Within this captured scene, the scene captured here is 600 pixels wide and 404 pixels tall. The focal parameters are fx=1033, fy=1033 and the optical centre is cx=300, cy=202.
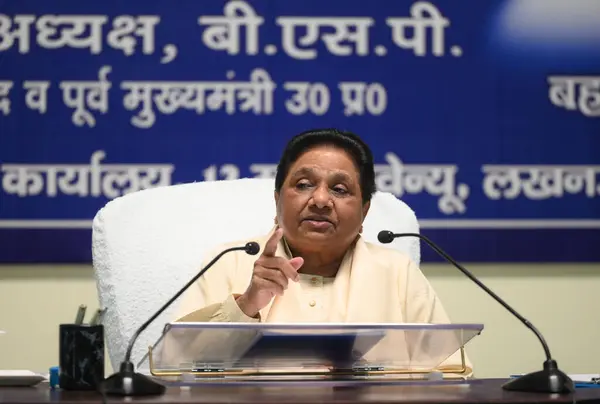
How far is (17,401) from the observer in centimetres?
161

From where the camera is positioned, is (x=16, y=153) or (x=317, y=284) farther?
(x=16, y=153)

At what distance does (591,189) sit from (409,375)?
1.68m

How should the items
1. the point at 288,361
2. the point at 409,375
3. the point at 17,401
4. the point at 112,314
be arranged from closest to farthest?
1. the point at 17,401
2. the point at 288,361
3. the point at 409,375
4. the point at 112,314

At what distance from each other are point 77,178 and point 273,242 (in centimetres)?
147

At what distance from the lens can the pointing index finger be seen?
2150 mm

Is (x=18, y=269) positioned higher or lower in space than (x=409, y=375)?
higher

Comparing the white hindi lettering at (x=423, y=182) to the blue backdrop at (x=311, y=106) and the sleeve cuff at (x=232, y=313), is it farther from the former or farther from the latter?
the sleeve cuff at (x=232, y=313)

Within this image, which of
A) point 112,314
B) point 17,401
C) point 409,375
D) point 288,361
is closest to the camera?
point 17,401

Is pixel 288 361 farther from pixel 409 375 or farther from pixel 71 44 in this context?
→ pixel 71 44

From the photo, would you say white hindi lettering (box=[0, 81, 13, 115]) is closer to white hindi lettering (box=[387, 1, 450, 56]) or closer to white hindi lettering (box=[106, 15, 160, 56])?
white hindi lettering (box=[106, 15, 160, 56])

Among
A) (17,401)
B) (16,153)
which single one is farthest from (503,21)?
(17,401)

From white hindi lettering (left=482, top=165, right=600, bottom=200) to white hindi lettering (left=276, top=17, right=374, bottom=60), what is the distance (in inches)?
24.5

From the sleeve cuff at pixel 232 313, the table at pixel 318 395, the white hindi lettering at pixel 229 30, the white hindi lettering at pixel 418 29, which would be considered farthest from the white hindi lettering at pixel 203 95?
the table at pixel 318 395

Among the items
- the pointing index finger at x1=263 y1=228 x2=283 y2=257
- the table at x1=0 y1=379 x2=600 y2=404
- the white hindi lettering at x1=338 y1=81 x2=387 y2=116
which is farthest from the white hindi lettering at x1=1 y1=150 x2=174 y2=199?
the table at x1=0 y1=379 x2=600 y2=404
